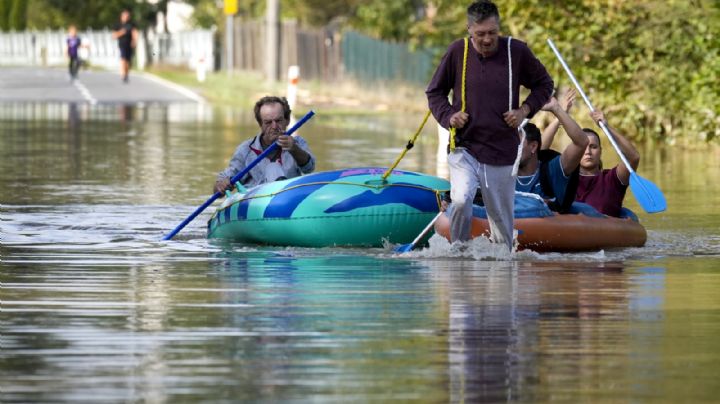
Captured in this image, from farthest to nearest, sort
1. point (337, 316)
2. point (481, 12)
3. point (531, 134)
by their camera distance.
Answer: point (531, 134), point (481, 12), point (337, 316)

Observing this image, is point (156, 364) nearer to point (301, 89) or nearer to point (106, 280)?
point (106, 280)

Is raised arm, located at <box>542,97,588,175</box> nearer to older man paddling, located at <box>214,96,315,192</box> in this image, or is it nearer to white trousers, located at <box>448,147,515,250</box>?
white trousers, located at <box>448,147,515,250</box>

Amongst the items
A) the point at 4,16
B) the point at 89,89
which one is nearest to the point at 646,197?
the point at 89,89

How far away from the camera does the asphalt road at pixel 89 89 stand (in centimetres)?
4666

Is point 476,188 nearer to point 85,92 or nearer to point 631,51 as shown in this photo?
point 631,51

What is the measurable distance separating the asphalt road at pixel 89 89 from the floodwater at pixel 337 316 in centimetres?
2778

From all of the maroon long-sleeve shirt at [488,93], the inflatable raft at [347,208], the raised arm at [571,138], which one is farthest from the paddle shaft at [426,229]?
the maroon long-sleeve shirt at [488,93]

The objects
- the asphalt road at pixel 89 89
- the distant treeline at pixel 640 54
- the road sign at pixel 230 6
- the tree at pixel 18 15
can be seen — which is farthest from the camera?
the tree at pixel 18 15

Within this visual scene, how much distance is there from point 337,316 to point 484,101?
8.19ft

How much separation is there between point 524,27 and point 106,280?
17406mm

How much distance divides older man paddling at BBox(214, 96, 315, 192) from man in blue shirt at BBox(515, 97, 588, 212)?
1.78 m

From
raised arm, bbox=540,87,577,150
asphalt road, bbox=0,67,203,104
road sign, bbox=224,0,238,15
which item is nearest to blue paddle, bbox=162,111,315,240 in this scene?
raised arm, bbox=540,87,577,150

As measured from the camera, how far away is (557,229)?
46.2 ft

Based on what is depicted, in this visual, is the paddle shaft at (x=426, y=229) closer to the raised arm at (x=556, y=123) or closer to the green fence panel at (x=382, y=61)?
the raised arm at (x=556, y=123)
